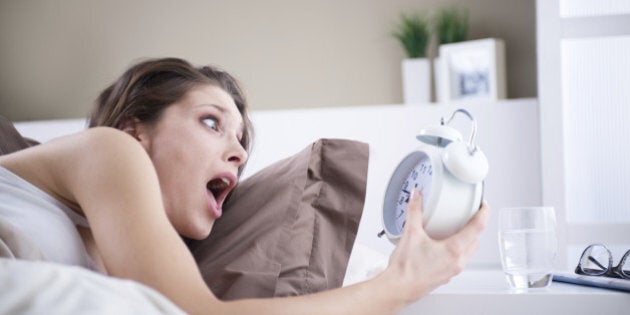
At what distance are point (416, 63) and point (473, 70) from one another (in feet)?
0.88

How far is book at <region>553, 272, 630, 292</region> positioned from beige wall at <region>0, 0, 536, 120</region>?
8.26ft

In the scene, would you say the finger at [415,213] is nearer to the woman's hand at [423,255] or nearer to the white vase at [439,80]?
the woman's hand at [423,255]

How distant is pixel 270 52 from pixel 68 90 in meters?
1.11

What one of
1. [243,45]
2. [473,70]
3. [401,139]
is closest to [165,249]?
[401,139]

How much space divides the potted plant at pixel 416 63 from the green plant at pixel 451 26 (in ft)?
0.22

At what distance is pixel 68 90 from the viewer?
14.5ft

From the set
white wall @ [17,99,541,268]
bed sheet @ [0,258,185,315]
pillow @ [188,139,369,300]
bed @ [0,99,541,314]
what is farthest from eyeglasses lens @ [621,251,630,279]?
white wall @ [17,99,541,268]

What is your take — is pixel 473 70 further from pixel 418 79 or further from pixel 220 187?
pixel 220 187

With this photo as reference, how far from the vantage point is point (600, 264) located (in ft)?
4.49

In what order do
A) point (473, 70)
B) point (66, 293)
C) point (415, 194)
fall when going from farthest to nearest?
point (473, 70) < point (415, 194) < point (66, 293)

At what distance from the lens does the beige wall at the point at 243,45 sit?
393 centimetres

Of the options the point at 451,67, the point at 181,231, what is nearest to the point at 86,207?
the point at 181,231

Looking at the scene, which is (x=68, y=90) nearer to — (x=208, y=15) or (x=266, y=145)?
(x=208, y=15)

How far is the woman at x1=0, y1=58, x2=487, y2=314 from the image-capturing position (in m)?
1.05
